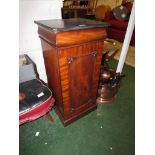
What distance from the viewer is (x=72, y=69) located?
1119 mm

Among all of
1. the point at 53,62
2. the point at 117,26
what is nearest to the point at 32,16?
the point at 53,62

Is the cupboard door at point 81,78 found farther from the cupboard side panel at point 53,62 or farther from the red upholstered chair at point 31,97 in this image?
the red upholstered chair at point 31,97

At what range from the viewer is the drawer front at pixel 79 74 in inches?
41.8

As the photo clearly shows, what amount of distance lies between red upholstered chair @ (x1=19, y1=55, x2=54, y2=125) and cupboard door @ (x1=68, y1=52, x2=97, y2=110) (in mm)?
224

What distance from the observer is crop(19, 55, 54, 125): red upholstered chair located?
1.14m

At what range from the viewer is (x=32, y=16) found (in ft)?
4.35

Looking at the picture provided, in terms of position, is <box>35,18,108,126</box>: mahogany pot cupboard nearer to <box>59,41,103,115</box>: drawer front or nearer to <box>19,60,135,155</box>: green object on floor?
<box>59,41,103,115</box>: drawer front

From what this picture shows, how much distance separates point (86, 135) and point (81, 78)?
0.52 metres

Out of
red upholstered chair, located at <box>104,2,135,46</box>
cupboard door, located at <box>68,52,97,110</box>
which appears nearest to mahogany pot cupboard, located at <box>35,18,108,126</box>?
cupboard door, located at <box>68,52,97,110</box>

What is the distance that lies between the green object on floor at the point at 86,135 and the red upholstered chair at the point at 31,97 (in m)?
0.18

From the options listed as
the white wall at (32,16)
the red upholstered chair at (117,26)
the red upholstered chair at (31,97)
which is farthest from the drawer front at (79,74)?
the red upholstered chair at (117,26)
